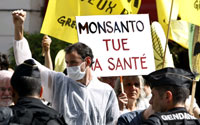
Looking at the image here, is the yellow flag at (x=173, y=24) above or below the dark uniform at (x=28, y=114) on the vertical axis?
above

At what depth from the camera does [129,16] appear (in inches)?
346

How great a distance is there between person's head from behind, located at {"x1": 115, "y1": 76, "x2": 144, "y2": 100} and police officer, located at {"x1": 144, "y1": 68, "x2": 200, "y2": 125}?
7.06 ft

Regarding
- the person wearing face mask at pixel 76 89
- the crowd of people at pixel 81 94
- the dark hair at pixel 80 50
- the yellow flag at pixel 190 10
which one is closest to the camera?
the crowd of people at pixel 81 94

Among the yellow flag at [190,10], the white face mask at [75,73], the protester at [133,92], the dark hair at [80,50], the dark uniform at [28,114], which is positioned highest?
the yellow flag at [190,10]

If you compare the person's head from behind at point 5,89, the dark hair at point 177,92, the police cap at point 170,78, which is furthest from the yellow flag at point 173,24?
the dark hair at point 177,92

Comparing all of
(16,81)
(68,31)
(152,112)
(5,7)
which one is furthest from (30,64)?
(5,7)

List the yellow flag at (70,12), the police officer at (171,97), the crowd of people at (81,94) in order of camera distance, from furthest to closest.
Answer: the yellow flag at (70,12)
the police officer at (171,97)
the crowd of people at (81,94)

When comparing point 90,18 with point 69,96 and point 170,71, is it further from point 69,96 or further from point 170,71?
point 170,71

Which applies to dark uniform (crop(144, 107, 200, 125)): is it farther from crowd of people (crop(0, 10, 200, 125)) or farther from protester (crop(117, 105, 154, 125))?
protester (crop(117, 105, 154, 125))

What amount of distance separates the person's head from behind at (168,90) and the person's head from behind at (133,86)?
7.11 ft

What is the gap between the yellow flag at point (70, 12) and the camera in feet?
30.3

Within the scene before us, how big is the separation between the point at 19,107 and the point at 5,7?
12.5 meters

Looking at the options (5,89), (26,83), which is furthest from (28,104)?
(5,89)

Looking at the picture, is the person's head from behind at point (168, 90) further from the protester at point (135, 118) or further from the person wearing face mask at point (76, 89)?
the person wearing face mask at point (76, 89)
